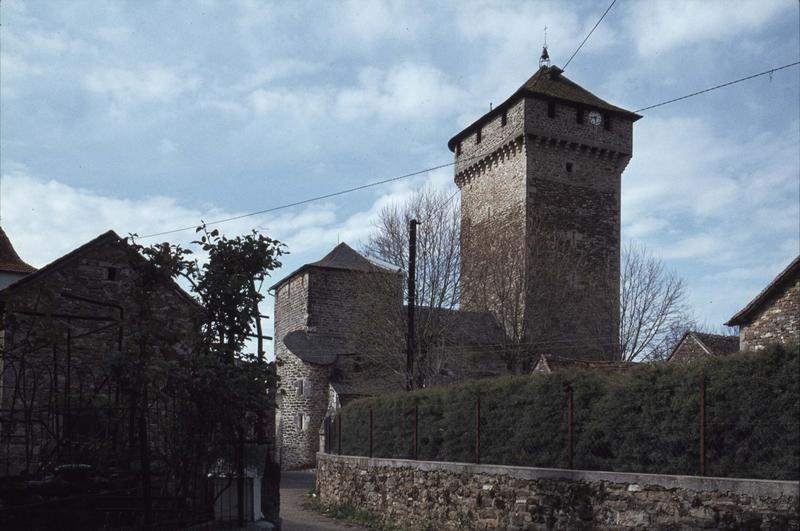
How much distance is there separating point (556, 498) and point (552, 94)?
27795 millimetres

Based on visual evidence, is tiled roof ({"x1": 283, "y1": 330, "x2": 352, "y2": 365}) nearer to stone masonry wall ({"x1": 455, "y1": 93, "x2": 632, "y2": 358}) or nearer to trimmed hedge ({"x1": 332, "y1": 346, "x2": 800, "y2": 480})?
stone masonry wall ({"x1": 455, "y1": 93, "x2": 632, "y2": 358})

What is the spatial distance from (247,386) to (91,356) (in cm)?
902

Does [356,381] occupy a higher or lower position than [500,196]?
lower

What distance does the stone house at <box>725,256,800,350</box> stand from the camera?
18406 mm

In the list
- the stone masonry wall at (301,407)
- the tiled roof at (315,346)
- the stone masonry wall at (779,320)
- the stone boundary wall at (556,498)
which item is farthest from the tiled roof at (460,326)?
the stone masonry wall at (779,320)

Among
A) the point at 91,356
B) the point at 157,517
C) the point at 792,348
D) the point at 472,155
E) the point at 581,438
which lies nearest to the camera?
the point at 157,517

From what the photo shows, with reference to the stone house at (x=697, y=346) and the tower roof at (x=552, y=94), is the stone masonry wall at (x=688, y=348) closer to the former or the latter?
the stone house at (x=697, y=346)

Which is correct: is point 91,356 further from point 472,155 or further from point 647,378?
point 472,155

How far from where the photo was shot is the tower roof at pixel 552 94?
36156mm

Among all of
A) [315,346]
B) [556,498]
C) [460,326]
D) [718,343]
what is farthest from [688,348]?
[315,346]

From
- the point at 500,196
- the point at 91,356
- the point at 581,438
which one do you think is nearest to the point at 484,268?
the point at 500,196

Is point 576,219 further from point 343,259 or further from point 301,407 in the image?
point 301,407

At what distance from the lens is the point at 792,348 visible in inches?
337

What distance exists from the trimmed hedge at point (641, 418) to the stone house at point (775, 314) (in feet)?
25.7
